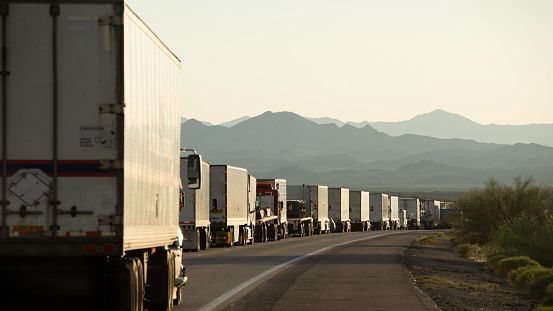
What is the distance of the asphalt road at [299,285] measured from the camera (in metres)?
15.5

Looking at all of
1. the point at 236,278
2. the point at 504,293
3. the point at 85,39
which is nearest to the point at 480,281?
the point at 504,293

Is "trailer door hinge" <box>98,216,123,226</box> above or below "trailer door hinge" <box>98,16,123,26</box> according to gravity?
below

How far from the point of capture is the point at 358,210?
8362 centimetres

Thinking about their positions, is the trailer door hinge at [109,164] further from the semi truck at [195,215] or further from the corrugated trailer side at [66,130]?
the semi truck at [195,215]

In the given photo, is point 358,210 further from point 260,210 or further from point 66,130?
point 66,130

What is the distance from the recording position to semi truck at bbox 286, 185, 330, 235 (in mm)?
62344

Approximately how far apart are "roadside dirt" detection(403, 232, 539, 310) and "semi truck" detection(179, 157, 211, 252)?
9138 mm

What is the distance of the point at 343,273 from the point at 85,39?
1493 centimetres

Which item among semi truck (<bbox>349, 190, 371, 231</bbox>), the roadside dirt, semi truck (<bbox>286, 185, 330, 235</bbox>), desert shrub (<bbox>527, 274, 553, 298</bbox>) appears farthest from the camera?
semi truck (<bbox>349, 190, 371, 231</bbox>)

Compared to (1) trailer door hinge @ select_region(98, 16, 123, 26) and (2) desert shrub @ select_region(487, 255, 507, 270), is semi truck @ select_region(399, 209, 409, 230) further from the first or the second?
(1) trailer door hinge @ select_region(98, 16, 123, 26)

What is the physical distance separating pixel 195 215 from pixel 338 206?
42.7 m

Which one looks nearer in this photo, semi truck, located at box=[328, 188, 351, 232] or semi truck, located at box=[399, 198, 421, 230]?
semi truck, located at box=[328, 188, 351, 232]

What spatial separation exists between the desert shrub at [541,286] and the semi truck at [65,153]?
1087cm

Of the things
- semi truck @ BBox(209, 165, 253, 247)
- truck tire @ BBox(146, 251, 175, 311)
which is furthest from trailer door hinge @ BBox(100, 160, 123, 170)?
semi truck @ BBox(209, 165, 253, 247)
